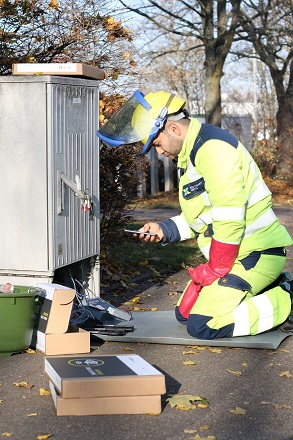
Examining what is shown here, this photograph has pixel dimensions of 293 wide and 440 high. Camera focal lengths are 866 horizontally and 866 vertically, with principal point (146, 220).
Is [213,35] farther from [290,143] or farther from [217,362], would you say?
[217,362]

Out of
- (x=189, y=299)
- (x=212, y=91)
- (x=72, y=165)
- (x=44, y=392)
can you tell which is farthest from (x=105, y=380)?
(x=212, y=91)

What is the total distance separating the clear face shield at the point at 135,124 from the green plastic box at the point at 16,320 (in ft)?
4.14

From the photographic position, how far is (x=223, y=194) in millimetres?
6086

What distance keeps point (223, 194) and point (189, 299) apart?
3.46 feet

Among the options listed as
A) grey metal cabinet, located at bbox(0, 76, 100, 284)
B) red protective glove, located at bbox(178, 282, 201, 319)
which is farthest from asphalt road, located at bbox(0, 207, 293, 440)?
grey metal cabinet, located at bbox(0, 76, 100, 284)

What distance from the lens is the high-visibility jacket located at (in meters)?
6.09

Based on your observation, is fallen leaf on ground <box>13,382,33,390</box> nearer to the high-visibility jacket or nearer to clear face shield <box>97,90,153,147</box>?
the high-visibility jacket

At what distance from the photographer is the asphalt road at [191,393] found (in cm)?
440

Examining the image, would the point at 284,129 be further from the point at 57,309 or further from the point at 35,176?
the point at 57,309

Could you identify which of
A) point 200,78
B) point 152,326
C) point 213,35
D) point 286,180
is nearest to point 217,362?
point 152,326

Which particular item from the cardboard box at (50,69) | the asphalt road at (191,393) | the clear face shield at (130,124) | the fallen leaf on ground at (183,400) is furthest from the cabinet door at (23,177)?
the fallen leaf on ground at (183,400)

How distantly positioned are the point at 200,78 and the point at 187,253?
3554 cm

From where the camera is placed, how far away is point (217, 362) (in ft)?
19.1

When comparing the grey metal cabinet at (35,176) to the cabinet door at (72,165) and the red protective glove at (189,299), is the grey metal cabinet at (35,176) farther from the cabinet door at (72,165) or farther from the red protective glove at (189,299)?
the red protective glove at (189,299)
